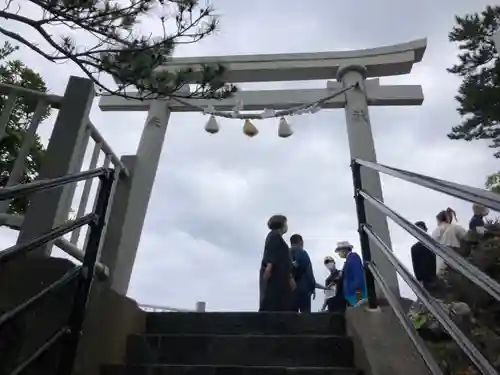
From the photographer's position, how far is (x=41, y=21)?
9.73 feet

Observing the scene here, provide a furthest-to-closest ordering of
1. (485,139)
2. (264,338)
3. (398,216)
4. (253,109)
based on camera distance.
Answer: (485,139) < (253,109) < (264,338) < (398,216)

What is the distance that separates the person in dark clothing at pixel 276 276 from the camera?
14.2ft

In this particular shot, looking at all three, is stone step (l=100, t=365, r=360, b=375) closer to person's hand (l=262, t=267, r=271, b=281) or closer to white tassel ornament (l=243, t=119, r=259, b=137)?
person's hand (l=262, t=267, r=271, b=281)

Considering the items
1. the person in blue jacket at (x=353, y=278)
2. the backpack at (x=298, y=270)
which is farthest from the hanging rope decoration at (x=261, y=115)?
the person in blue jacket at (x=353, y=278)

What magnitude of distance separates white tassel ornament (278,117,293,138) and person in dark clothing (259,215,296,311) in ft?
7.34

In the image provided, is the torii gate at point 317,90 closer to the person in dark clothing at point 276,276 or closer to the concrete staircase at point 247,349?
the person in dark clothing at point 276,276

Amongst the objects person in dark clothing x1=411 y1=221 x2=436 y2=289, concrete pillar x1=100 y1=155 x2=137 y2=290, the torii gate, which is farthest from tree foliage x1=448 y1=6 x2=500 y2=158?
concrete pillar x1=100 y1=155 x2=137 y2=290

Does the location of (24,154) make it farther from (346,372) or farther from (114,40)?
(346,372)

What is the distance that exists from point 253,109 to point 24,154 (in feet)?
14.4

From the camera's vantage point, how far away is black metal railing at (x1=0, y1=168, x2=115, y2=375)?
186 centimetres

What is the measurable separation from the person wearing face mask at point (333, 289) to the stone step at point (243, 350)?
7.44 ft

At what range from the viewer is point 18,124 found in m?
4.59

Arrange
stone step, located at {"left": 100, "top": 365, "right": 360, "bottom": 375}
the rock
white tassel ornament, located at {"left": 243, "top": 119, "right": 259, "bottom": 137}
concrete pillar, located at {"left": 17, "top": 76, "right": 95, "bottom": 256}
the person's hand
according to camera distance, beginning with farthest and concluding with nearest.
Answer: white tassel ornament, located at {"left": 243, "top": 119, "right": 259, "bottom": 137} → the person's hand → the rock → concrete pillar, located at {"left": 17, "top": 76, "right": 95, "bottom": 256} → stone step, located at {"left": 100, "top": 365, "right": 360, "bottom": 375}

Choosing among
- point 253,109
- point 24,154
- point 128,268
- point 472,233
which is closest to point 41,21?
point 24,154
